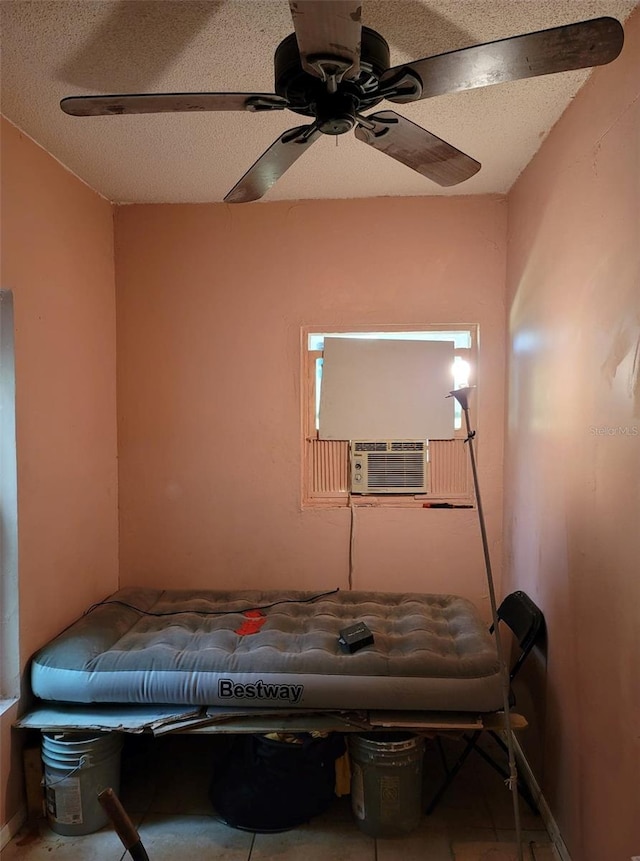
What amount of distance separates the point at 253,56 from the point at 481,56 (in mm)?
847

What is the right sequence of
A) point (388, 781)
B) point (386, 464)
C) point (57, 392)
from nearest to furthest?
point (388, 781) → point (57, 392) → point (386, 464)

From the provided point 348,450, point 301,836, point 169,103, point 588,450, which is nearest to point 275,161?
point 169,103

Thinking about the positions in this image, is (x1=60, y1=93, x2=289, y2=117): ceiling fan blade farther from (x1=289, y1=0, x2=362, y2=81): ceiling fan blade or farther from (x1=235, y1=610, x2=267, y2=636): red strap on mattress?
(x1=235, y1=610, x2=267, y2=636): red strap on mattress

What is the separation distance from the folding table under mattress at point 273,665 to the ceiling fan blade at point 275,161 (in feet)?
5.60

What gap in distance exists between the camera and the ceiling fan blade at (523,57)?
1.06 metres

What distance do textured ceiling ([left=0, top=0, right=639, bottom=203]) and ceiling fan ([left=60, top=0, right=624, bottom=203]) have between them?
0.36 m

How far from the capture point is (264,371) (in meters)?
2.87

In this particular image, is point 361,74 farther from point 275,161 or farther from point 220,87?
point 220,87

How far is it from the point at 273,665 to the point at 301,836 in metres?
0.67

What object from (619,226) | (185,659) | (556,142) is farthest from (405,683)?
(556,142)

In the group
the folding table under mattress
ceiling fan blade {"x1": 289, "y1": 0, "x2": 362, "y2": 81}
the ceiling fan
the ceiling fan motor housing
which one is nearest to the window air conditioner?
the folding table under mattress

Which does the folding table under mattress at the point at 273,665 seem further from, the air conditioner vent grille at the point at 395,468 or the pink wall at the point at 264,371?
the air conditioner vent grille at the point at 395,468

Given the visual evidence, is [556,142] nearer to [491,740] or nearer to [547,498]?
[547,498]

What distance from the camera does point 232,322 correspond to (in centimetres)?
287
